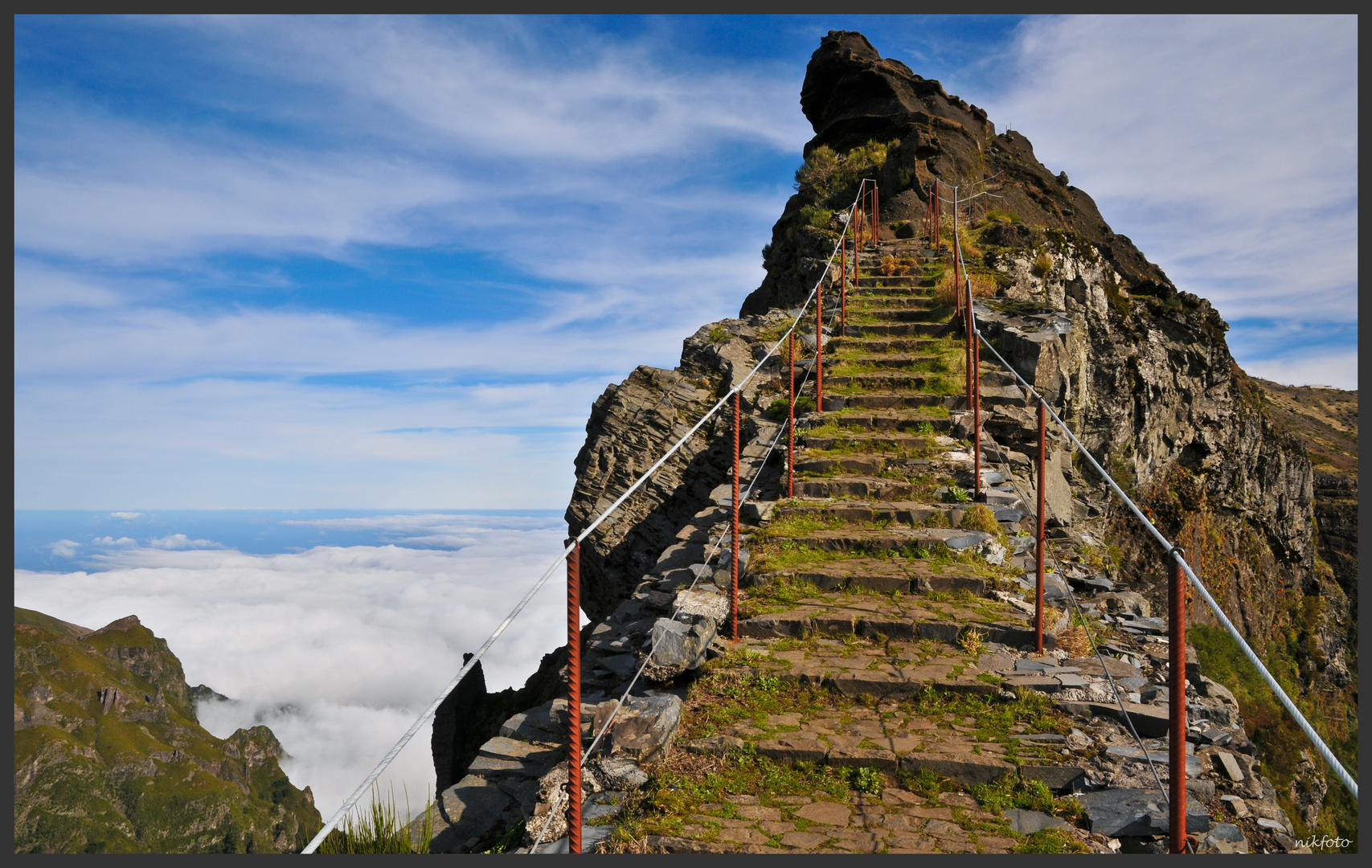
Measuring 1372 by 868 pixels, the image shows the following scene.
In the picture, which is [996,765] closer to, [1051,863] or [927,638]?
[1051,863]

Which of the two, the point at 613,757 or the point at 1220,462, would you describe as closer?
the point at 613,757

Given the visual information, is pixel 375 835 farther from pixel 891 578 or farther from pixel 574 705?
pixel 891 578

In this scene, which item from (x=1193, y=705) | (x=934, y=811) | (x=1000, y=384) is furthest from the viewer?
(x=1000, y=384)

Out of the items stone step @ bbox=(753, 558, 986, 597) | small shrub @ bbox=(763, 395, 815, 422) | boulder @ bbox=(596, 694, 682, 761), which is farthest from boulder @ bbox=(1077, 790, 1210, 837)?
small shrub @ bbox=(763, 395, 815, 422)

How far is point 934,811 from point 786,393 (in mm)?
8300

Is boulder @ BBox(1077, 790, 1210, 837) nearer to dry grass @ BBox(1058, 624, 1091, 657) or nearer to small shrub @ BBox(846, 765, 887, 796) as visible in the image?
small shrub @ BBox(846, 765, 887, 796)

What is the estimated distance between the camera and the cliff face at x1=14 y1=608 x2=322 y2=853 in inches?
3236

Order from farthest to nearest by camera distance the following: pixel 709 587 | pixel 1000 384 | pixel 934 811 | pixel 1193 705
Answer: pixel 1000 384 → pixel 709 587 → pixel 1193 705 → pixel 934 811

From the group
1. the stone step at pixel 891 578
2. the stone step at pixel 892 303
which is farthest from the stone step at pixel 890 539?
the stone step at pixel 892 303

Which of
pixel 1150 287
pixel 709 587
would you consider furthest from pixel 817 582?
pixel 1150 287

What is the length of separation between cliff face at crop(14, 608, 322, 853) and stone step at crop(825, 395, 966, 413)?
9375cm

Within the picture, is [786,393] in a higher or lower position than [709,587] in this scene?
higher

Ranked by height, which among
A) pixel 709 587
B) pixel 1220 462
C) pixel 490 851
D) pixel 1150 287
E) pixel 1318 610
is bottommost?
pixel 1318 610

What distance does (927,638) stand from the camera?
18.7 ft
